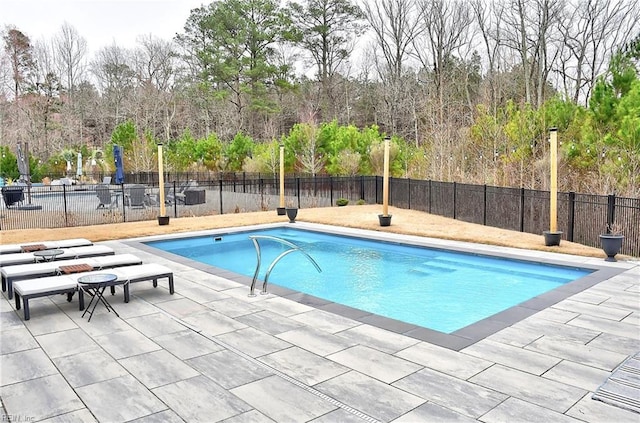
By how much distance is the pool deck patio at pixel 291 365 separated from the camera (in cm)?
318

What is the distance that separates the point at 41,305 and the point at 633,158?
11406 millimetres

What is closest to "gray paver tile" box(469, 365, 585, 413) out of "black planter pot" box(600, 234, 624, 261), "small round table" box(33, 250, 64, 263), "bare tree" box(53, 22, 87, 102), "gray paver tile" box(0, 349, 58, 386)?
"gray paver tile" box(0, 349, 58, 386)

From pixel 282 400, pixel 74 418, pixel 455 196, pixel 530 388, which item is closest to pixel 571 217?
pixel 455 196

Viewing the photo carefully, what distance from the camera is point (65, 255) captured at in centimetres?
720

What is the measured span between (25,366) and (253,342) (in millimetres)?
1903

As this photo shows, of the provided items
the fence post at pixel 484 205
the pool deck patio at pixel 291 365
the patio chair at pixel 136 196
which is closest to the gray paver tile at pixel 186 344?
the pool deck patio at pixel 291 365

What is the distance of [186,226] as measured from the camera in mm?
12734

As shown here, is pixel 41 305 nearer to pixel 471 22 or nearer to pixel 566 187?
pixel 566 187

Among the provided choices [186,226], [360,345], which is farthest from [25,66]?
[360,345]

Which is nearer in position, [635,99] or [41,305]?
[41,305]

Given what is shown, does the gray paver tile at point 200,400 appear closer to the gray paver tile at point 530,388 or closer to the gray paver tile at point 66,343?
the gray paver tile at point 66,343

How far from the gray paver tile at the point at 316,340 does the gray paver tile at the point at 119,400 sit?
1443 millimetres

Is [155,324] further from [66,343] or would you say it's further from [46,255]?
[46,255]

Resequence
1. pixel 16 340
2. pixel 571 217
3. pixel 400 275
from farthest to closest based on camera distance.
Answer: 1. pixel 571 217
2. pixel 400 275
3. pixel 16 340
